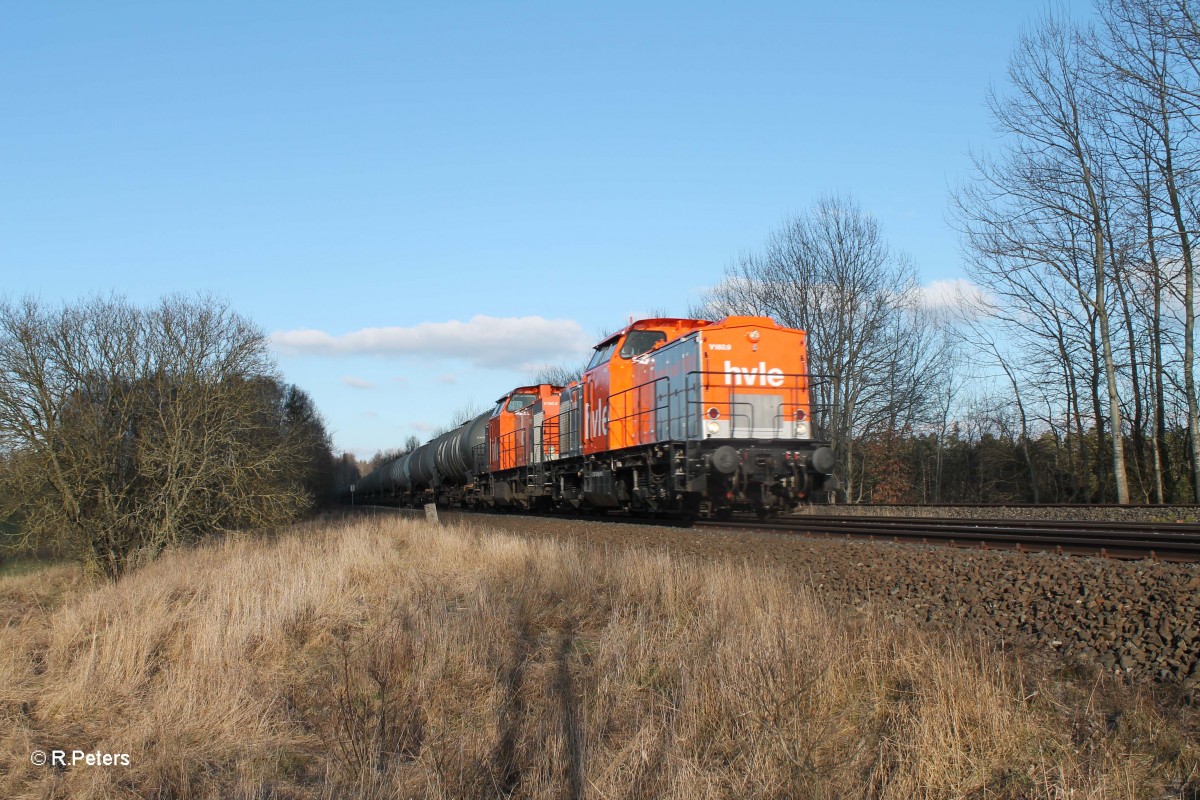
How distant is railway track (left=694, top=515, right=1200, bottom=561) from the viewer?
8.72 m

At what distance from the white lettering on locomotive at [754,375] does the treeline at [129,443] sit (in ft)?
38.3

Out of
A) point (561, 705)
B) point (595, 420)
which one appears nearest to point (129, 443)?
point (595, 420)

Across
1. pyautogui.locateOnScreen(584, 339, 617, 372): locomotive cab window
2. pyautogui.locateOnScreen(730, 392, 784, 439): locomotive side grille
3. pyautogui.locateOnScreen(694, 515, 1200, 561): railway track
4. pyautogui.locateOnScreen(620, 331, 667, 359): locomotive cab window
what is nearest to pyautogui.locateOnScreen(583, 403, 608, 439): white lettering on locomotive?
pyautogui.locateOnScreen(584, 339, 617, 372): locomotive cab window

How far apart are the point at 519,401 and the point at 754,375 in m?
12.3

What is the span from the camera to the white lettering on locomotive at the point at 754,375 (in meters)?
13.7

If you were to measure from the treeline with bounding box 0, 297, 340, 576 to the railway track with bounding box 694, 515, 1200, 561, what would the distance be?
11482 mm

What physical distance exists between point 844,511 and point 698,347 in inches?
361

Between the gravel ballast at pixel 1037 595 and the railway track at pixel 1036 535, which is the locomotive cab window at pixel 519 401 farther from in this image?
the gravel ballast at pixel 1037 595

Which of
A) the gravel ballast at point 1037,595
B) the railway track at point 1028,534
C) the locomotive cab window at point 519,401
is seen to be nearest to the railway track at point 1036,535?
the railway track at point 1028,534

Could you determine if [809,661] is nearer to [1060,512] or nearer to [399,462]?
[1060,512]

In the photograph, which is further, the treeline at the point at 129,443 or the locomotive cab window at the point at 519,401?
the locomotive cab window at the point at 519,401

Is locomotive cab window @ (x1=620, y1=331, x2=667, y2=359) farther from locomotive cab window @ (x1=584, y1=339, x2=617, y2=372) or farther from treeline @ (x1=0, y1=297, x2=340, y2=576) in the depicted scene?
treeline @ (x1=0, y1=297, x2=340, y2=576)

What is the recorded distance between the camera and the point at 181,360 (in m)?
19.6

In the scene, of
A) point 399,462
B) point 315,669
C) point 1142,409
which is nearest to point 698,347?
point 315,669
